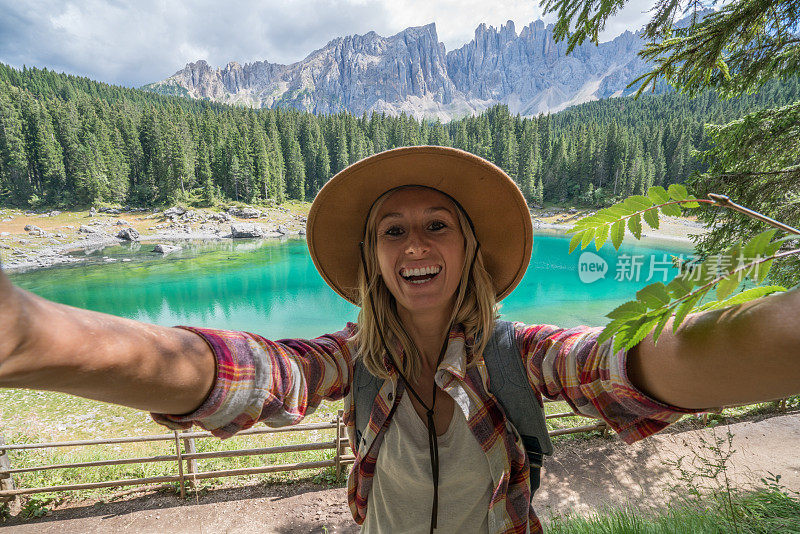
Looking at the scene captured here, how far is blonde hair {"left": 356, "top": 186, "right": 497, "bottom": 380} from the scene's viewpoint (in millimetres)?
1354

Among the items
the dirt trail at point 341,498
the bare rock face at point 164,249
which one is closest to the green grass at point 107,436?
the dirt trail at point 341,498

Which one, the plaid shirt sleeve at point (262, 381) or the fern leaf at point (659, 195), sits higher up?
the fern leaf at point (659, 195)

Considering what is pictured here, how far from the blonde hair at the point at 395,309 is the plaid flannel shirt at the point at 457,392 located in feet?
0.20

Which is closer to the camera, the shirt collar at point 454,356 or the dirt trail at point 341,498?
the shirt collar at point 454,356

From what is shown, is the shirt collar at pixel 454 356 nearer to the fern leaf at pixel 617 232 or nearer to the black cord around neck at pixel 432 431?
the black cord around neck at pixel 432 431

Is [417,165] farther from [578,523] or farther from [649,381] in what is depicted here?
[578,523]

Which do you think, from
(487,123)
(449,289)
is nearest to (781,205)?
(449,289)

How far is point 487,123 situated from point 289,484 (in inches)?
2679

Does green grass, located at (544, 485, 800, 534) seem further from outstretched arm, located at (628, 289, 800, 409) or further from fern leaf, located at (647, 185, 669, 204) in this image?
fern leaf, located at (647, 185, 669, 204)

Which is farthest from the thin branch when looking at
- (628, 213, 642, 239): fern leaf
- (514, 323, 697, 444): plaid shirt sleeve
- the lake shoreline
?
the lake shoreline

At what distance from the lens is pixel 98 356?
60cm

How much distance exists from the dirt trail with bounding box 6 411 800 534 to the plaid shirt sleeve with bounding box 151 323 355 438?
4084mm

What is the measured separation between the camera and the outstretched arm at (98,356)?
0.48m

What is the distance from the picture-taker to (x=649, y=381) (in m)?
0.78
